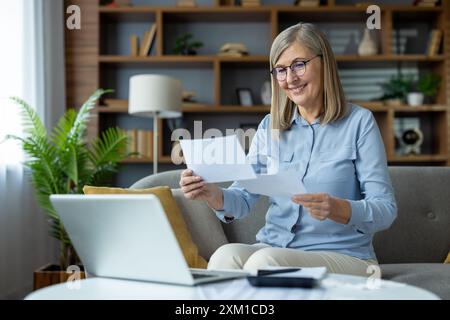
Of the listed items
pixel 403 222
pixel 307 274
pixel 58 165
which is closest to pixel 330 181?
pixel 307 274

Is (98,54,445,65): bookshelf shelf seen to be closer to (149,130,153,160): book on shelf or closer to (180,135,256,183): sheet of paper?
(149,130,153,160): book on shelf

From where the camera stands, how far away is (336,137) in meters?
1.86

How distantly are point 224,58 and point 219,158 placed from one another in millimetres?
3324

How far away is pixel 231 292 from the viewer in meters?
1.15

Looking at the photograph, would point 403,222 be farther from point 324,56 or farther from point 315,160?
point 324,56

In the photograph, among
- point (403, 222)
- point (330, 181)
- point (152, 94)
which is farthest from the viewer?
point (152, 94)

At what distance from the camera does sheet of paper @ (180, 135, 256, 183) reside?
4.77ft

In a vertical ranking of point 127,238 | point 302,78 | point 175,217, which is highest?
point 302,78

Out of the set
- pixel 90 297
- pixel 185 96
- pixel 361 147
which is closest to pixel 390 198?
pixel 361 147

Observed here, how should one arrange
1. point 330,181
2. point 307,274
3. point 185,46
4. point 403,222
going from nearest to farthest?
point 307,274 < point 330,181 < point 403,222 < point 185,46

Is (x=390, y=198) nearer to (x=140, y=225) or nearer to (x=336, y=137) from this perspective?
(x=336, y=137)

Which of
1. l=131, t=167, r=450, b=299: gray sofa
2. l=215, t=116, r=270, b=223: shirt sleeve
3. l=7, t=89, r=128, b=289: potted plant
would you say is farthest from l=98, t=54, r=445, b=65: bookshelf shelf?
l=215, t=116, r=270, b=223: shirt sleeve

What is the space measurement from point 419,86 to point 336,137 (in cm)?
325

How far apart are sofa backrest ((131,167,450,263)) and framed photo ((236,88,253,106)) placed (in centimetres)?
240
